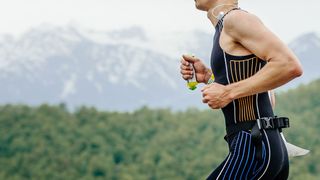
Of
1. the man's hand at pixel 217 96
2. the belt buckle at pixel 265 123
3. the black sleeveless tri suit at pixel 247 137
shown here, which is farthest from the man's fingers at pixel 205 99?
the belt buckle at pixel 265 123

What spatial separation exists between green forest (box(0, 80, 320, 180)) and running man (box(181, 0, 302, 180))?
3525 inches

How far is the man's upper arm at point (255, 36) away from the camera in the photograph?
3502 mm

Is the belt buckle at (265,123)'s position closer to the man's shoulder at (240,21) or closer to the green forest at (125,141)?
the man's shoulder at (240,21)

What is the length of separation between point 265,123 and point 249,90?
219 mm

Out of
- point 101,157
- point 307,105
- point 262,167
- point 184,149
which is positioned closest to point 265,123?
point 262,167

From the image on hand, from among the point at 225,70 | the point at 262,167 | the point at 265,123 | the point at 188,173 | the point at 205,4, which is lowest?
the point at 188,173

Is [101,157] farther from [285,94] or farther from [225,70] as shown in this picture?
[225,70]

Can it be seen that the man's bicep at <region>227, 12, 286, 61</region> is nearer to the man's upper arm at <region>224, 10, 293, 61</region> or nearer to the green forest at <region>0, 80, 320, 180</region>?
the man's upper arm at <region>224, 10, 293, 61</region>

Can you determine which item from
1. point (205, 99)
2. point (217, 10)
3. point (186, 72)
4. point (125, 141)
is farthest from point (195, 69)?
point (125, 141)

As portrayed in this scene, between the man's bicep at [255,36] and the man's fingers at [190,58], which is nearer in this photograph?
the man's bicep at [255,36]

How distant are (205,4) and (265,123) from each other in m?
0.76

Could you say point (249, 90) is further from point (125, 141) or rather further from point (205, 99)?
point (125, 141)

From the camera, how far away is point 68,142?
340 feet

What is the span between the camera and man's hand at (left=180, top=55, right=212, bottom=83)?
441 centimetres
